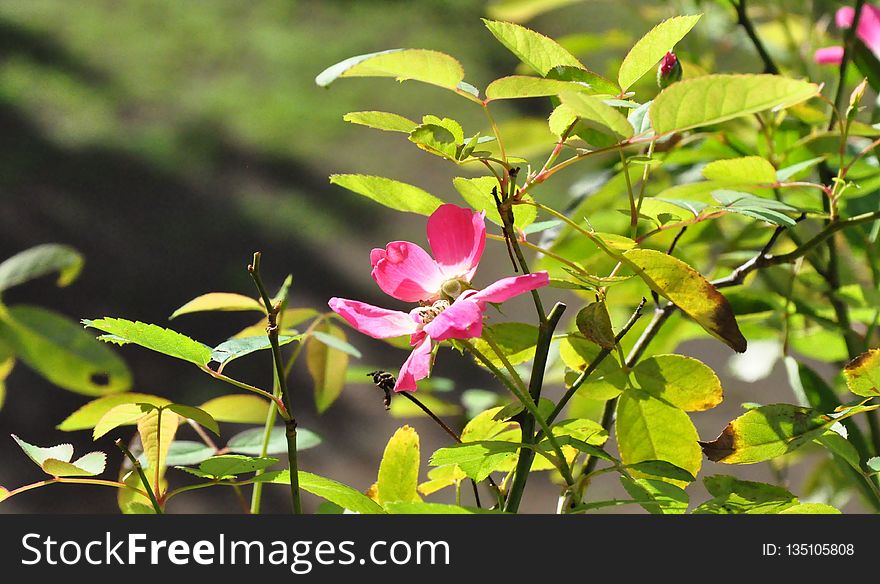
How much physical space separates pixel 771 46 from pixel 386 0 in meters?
2.94

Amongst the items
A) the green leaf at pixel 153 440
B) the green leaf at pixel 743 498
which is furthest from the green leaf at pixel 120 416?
the green leaf at pixel 743 498

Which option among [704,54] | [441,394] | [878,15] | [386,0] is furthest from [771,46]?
[386,0]

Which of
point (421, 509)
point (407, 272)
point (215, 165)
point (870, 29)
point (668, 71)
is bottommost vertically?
point (421, 509)

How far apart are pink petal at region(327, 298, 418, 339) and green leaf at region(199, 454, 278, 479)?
60 millimetres

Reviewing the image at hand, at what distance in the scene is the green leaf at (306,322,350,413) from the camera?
1.80 ft

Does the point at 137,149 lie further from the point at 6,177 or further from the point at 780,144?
the point at 780,144

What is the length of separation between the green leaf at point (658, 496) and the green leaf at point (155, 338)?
0.17 metres

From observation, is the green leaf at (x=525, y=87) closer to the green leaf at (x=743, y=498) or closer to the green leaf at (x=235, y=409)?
the green leaf at (x=743, y=498)

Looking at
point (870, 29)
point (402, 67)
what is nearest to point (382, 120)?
point (402, 67)

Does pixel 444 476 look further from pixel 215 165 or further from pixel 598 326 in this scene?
pixel 215 165

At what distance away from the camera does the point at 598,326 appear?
0.34 m

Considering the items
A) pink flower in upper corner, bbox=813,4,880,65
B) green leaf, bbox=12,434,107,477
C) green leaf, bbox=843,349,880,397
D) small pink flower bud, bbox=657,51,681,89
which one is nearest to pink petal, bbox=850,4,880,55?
pink flower in upper corner, bbox=813,4,880,65

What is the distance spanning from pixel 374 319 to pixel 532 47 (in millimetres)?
120

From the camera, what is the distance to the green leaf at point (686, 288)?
13.2 inches
